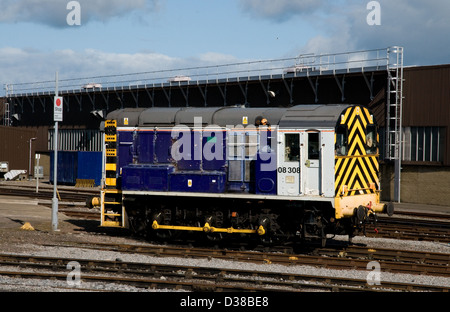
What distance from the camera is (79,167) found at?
45.4 metres

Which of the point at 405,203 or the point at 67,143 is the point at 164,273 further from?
the point at 67,143

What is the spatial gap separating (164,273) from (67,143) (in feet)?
137

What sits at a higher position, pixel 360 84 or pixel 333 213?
pixel 360 84

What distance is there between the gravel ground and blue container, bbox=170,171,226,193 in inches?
95.9

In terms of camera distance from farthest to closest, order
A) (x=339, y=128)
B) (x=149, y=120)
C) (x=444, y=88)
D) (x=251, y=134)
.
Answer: (x=444, y=88), (x=149, y=120), (x=251, y=134), (x=339, y=128)

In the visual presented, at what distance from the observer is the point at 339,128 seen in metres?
15.1

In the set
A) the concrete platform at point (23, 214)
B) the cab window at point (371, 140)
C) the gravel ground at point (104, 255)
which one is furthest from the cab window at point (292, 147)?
the concrete platform at point (23, 214)

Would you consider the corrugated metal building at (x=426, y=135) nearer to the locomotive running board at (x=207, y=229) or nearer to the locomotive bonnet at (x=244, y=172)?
the locomotive bonnet at (x=244, y=172)

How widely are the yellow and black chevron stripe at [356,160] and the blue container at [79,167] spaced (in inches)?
1232

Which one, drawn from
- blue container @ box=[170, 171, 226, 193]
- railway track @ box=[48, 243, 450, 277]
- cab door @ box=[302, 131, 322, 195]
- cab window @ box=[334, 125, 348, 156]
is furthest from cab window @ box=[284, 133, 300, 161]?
railway track @ box=[48, 243, 450, 277]

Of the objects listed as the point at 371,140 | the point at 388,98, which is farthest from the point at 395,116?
the point at 371,140

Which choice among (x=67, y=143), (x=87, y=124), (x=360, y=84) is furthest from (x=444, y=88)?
(x=67, y=143)

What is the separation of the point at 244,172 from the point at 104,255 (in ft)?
15.2
